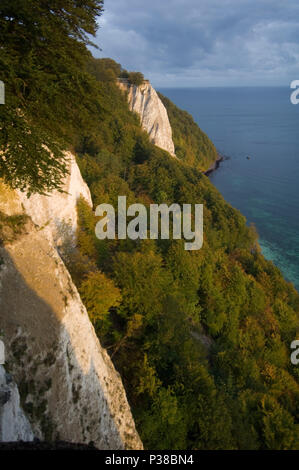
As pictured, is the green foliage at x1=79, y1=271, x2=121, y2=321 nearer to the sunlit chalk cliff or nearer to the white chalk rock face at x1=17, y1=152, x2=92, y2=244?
the sunlit chalk cliff

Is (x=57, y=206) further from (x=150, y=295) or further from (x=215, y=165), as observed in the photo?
(x=215, y=165)

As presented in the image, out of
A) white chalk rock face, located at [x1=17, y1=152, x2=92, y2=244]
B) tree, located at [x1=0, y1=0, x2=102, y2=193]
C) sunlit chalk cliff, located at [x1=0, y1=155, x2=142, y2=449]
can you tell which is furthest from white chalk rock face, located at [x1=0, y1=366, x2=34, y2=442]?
white chalk rock face, located at [x1=17, y1=152, x2=92, y2=244]

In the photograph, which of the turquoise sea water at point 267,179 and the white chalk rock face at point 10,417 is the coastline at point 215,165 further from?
the white chalk rock face at point 10,417

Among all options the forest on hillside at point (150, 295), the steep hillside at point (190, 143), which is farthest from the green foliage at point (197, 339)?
the steep hillside at point (190, 143)

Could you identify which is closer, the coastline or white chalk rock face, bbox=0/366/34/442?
white chalk rock face, bbox=0/366/34/442

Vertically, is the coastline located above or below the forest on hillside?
above
